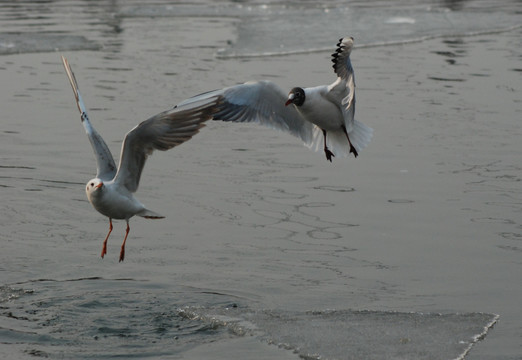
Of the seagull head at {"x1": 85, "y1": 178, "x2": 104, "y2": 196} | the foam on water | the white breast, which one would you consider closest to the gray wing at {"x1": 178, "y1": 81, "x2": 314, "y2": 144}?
the white breast

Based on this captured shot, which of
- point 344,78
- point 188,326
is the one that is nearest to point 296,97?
point 344,78

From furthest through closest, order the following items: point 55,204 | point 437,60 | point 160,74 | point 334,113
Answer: point 437,60 < point 160,74 < point 55,204 < point 334,113

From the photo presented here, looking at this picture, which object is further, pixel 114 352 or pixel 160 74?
pixel 160 74

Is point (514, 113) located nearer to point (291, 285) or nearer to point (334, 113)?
point (334, 113)

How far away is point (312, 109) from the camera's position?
8227mm

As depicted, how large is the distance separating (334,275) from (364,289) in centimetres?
31

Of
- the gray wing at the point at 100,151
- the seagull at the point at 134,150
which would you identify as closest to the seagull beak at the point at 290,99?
the seagull at the point at 134,150

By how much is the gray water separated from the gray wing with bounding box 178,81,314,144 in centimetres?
63

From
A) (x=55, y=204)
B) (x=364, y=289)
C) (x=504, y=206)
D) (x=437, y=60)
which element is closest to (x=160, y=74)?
(x=437, y=60)

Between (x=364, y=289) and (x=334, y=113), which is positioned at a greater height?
(x=334, y=113)

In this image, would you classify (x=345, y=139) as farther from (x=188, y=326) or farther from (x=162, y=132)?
(x=188, y=326)

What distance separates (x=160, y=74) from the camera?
47.8 feet

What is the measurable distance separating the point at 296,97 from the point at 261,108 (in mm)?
689

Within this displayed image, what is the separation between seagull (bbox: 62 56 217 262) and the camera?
22.3 ft
